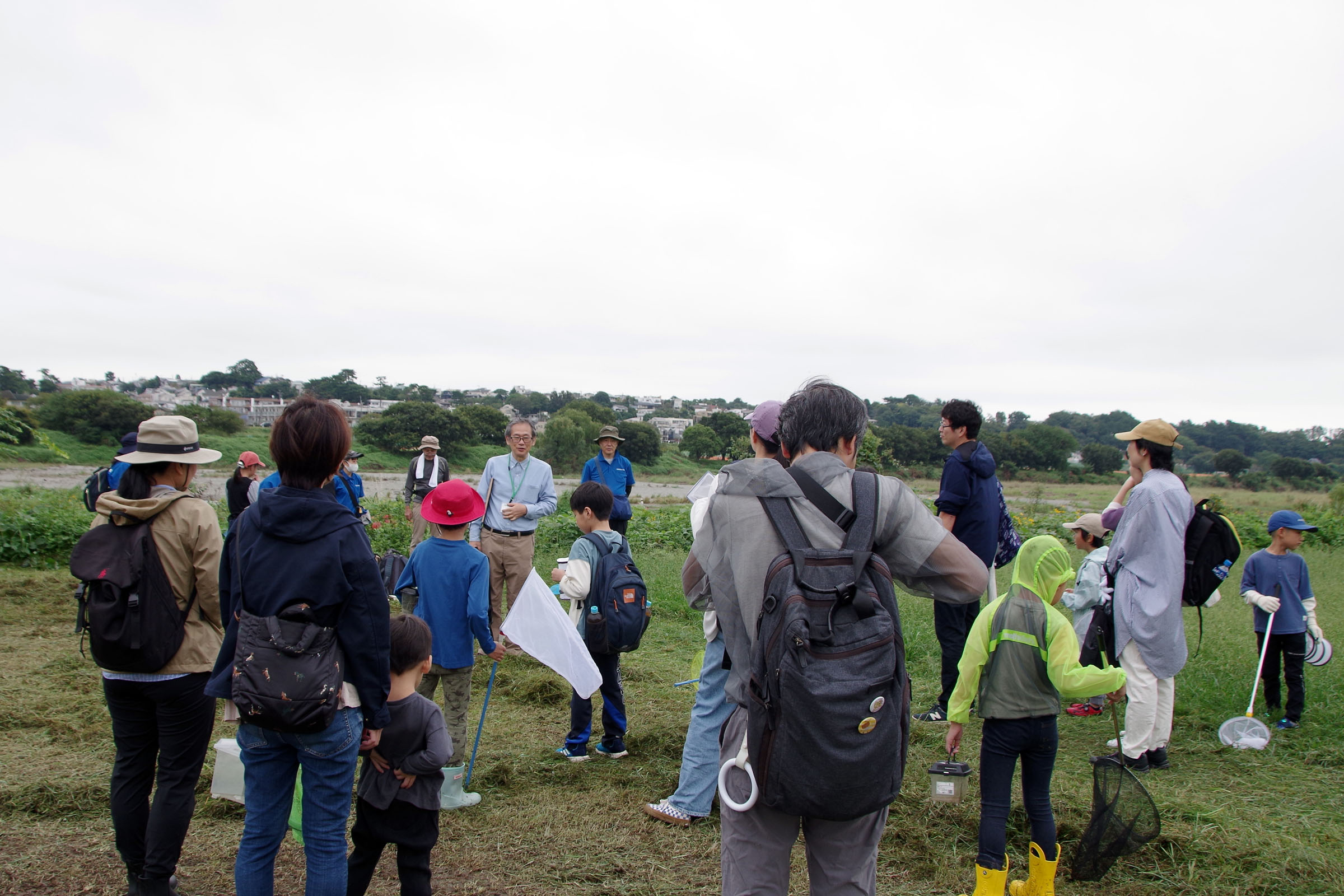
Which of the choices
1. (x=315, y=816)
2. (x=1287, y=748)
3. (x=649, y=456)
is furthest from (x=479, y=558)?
(x=649, y=456)

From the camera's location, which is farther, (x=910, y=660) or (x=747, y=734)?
(x=910, y=660)

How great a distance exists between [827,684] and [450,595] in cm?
243

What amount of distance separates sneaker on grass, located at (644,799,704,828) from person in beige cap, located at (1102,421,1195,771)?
265cm

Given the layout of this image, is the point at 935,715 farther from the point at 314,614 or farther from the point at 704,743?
the point at 314,614

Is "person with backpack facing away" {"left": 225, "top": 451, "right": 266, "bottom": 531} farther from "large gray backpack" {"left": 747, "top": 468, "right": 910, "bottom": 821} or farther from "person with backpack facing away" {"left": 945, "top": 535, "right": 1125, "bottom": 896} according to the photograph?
"large gray backpack" {"left": 747, "top": 468, "right": 910, "bottom": 821}

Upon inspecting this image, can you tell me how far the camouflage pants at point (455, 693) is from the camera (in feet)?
12.5

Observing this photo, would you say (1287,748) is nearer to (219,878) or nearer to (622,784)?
(622,784)

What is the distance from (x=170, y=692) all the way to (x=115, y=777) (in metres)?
0.43

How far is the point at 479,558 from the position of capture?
3.70 metres

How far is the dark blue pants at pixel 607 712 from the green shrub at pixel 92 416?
45139 millimetres

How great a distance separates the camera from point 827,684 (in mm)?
1708

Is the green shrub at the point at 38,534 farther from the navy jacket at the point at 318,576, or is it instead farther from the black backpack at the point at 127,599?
the navy jacket at the point at 318,576

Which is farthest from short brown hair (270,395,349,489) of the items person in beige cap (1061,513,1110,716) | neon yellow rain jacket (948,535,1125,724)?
person in beige cap (1061,513,1110,716)

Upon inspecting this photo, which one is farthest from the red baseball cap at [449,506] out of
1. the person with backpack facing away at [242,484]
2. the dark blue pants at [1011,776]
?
the person with backpack facing away at [242,484]
